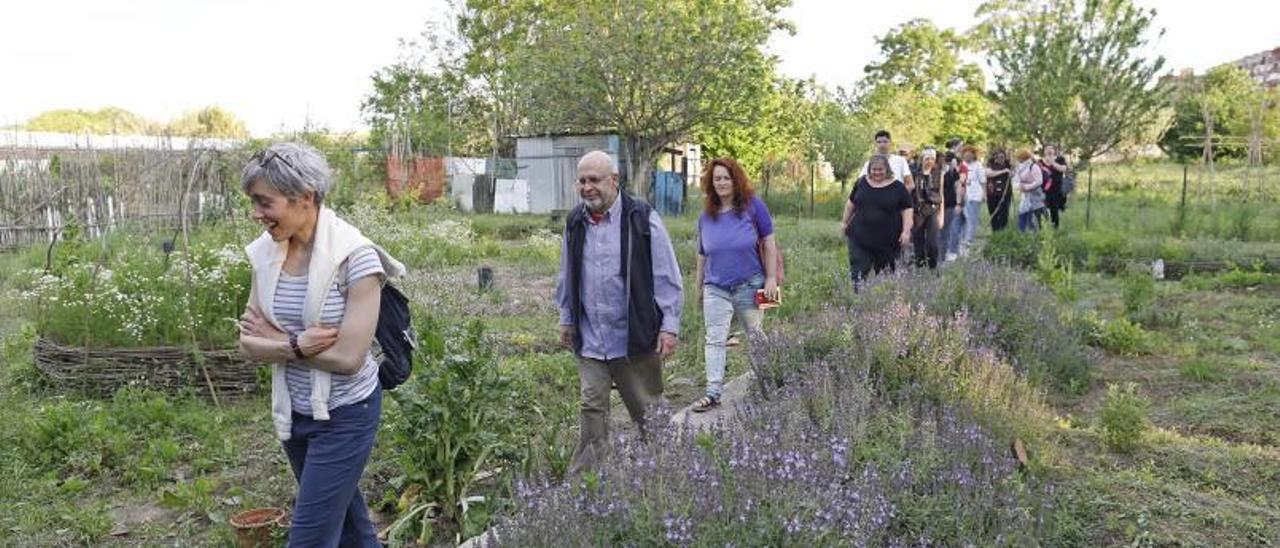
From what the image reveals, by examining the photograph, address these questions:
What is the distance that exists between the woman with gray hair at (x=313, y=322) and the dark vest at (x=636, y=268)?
1.42 m

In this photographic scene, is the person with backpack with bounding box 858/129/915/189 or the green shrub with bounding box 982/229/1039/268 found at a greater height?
the person with backpack with bounding box 858/129/915/189

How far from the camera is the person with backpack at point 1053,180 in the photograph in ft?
45.2

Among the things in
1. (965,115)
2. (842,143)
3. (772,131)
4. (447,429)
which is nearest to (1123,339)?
(447,429)

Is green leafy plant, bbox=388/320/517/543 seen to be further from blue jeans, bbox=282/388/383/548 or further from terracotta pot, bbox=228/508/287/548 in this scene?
blue jeans, bbox=282/388/383/548

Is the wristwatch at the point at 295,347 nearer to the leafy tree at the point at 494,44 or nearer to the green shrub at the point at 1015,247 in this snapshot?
the green shrub at the point at 1015,247

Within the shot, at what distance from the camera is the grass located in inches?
152

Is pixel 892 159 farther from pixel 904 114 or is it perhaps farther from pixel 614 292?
pixel 904 114

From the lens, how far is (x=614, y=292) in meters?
4.20

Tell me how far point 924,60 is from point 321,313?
46.6 m

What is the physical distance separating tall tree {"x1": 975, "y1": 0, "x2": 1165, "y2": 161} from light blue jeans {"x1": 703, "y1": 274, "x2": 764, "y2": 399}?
15305 millimetres

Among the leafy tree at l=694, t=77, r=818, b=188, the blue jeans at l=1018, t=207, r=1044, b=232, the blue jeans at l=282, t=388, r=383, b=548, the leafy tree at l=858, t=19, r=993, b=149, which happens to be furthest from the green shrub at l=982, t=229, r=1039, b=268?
the leafy tree at l=858, t=19, r=993, b=149

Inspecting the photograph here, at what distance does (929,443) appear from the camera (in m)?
3.51

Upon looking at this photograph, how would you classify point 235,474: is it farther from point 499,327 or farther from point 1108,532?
point 1108,532

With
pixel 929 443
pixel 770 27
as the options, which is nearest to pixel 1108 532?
pixel 929 443
